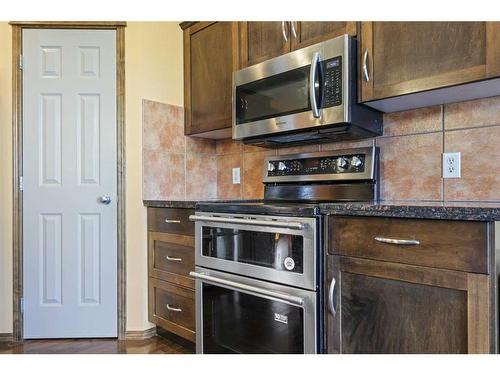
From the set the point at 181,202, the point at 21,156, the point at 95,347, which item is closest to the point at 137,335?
the point at 95,347

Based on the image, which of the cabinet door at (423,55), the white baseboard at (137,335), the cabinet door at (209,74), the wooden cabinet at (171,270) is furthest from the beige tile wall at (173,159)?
the cabinet door at (423,55)

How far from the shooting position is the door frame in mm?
2311

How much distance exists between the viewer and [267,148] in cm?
233

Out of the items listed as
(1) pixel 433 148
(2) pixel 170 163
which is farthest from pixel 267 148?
(1) pixel 433 148

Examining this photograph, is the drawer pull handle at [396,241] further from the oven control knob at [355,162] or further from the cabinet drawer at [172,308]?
the cabinet drawer at [172,308]

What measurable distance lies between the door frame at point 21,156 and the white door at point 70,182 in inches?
1.2

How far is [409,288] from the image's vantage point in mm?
1169

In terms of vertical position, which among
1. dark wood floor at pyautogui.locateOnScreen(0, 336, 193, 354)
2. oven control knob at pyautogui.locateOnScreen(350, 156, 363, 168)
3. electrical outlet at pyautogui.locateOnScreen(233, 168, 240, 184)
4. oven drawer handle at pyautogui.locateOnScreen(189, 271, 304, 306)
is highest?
oven control knob at pyautogui.locateOnScreen(350, 156, 363, 168)

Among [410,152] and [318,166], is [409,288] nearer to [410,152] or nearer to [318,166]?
[410,152]

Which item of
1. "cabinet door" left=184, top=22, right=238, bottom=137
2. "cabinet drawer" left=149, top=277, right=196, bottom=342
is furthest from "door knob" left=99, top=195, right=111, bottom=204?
"cabinet door" left=184, top=22, right=238, bottom=137

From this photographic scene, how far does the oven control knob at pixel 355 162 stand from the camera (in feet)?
6.04

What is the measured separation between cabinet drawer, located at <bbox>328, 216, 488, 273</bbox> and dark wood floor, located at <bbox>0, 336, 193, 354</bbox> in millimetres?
1300

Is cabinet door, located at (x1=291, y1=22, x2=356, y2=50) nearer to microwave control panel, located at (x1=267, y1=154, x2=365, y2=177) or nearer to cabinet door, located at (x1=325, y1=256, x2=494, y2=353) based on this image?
microwave control panel, located at (x1=267, y1=154, x2=365, y2=177)

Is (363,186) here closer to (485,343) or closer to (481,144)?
(481,144)
